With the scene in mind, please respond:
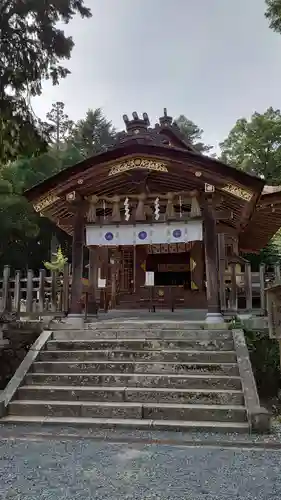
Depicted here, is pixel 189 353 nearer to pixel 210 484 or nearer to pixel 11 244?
pixel 210 484

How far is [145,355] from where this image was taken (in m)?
7.16

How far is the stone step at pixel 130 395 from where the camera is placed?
6.04 metres

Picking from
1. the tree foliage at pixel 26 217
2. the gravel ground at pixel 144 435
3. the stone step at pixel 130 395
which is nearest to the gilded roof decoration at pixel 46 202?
the stone step at pixel 130 395

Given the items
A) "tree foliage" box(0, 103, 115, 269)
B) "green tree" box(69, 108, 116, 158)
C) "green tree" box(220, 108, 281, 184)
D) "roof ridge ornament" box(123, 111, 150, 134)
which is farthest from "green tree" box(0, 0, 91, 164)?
"green tree" box(69, 108, 116, 158)

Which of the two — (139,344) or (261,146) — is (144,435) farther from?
(261,146)

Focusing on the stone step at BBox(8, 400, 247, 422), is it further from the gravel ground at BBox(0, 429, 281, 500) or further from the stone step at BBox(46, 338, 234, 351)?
the stone step at BBox(46, 338, 234, 351)

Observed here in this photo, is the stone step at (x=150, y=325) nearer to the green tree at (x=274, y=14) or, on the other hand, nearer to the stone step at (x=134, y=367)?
the stone step at (x=134, y=367)

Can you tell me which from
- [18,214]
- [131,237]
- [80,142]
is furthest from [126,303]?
[80,142]

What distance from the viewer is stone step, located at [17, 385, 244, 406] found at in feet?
19.8

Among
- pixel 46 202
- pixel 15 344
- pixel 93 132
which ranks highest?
pixel 93 132

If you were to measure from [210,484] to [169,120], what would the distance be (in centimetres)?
1433

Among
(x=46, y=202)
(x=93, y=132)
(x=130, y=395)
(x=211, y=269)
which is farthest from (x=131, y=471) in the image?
(x=93, y=132)

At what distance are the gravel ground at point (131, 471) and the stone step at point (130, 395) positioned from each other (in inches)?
45.3

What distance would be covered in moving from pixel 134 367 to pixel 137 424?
1.31 meters
